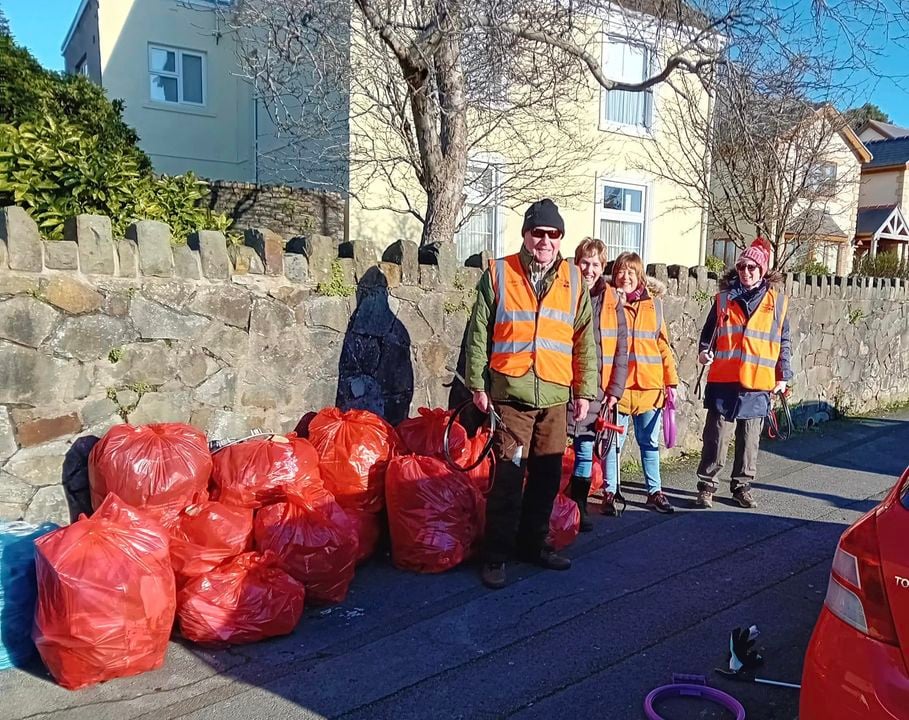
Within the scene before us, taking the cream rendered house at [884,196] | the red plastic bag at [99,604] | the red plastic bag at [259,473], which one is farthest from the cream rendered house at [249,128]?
the cream rendered house at [884,196]

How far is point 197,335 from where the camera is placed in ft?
13.3

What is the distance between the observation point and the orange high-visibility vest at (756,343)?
4.99 meters

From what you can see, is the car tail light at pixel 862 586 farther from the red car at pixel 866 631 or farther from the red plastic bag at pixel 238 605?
the red plastic bag at pixel 238 605

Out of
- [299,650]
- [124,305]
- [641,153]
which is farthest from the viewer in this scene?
[641,153]

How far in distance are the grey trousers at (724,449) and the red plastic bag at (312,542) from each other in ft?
9.27

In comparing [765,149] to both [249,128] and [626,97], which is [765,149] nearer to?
[626,97]

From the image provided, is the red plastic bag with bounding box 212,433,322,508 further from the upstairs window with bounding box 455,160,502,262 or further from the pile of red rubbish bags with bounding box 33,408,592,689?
the upstairs window with bounding box 455,160,502,262

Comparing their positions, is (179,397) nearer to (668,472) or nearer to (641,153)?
(668,472)

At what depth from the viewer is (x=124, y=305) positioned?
3762 millimetres

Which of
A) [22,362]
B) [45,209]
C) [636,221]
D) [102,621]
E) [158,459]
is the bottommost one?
[102,621]

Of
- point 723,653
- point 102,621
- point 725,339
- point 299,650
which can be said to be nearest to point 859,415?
point 725,339

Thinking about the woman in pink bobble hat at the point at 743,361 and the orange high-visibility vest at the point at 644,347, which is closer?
the orange high-visibility vest at the point at 644,347

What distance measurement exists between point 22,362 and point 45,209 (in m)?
1.79

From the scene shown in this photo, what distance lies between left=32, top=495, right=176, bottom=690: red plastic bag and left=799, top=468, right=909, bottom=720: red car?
2387 mm
